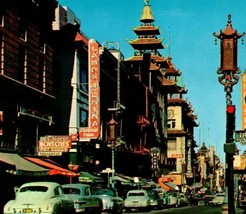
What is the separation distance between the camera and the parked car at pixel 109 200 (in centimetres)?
3766

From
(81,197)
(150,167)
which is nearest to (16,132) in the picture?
(81,197)

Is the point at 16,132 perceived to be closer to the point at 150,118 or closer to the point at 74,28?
the point at 74,28

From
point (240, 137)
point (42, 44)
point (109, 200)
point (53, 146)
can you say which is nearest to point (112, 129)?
point (42, 44)

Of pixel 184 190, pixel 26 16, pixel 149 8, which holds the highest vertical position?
pixel 149 8

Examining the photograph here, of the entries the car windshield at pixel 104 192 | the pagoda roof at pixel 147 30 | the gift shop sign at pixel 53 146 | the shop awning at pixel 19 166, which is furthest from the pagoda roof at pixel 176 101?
the shop awning at pixel 19 166

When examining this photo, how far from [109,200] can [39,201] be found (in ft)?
43.0

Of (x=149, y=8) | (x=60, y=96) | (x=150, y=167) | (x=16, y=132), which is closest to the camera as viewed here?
(x=16, y=132)

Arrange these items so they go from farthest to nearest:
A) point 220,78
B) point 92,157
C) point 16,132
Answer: point 92,157, point 16,132, point 220,78

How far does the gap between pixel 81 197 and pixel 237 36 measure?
10651mm

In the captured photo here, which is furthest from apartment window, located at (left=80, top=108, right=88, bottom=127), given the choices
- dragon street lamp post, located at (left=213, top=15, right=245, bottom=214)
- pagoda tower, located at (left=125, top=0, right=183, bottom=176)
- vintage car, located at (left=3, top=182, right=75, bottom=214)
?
dragon street lamp post, located at (left=213, top=15, right=245, bottom=214)

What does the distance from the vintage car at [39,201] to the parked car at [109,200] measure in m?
10.9

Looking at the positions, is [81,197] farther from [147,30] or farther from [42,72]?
[147,30]

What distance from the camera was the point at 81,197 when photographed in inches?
1211

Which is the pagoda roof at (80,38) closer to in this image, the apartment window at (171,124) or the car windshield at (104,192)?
the car windshield at (104,192)
